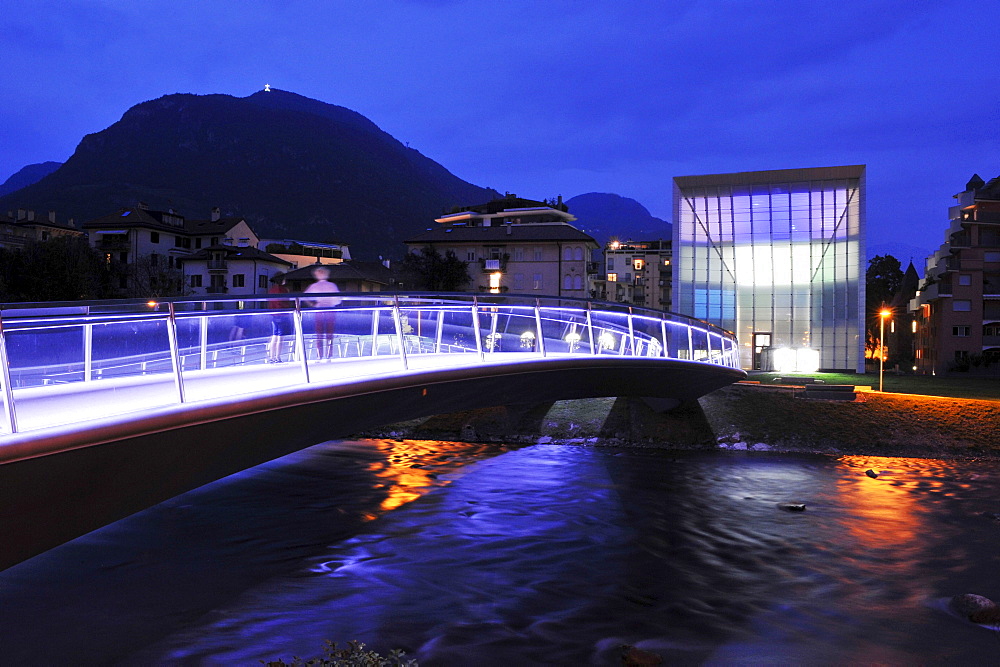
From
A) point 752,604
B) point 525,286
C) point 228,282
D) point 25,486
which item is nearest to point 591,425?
point 752,604

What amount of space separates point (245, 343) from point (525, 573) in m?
6.43

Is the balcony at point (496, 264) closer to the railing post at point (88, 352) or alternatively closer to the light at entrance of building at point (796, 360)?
the light at entrance of building at point (796, 360)

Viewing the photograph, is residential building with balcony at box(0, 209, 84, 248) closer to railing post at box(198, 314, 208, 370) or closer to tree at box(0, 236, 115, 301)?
tree at box(0, 236, 115, 301)

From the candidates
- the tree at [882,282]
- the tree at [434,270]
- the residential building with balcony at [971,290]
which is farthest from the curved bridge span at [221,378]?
the tree at [882,282]

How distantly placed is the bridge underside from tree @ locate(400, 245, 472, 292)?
171ft

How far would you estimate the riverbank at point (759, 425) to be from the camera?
2820 centimetres

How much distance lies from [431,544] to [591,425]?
1608cm

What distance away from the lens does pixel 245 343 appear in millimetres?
11977

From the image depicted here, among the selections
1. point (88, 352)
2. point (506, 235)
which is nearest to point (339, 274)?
point (506, 235)

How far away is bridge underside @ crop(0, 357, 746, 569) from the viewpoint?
6.66 meters

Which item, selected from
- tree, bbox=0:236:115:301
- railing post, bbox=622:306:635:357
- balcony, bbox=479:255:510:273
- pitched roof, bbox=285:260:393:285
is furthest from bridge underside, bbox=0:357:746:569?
balcony, bbox=479:255:510:273

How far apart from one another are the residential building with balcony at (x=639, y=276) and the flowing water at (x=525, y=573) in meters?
73.4

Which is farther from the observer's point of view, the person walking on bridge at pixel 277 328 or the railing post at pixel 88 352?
the person walking on bridge at pixel 277 328

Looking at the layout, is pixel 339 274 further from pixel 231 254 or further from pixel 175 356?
pixel 175 356
